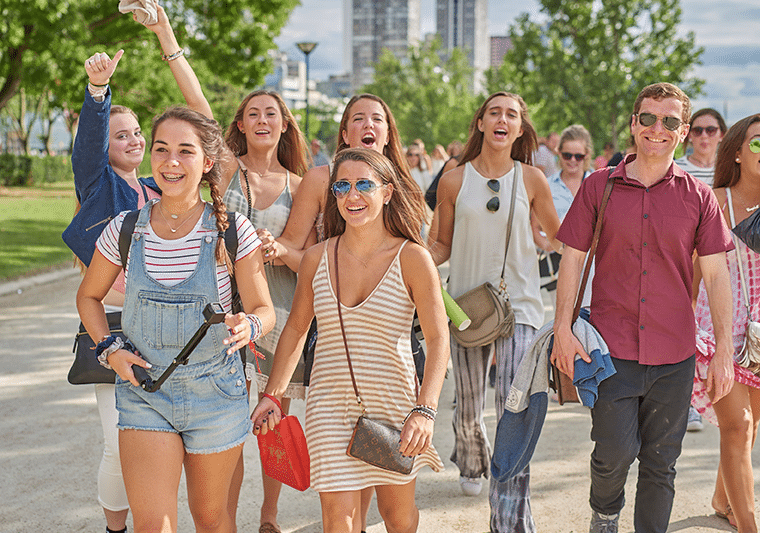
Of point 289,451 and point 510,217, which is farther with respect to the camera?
point 510,217

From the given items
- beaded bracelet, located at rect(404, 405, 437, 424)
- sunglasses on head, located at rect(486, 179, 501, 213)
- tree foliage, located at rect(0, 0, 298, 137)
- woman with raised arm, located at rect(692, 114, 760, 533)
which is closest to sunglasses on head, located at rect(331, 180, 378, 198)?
beaded bracelet, located at rect(404, 405, 437, 424)

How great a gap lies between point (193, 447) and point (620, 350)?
72.0 inches

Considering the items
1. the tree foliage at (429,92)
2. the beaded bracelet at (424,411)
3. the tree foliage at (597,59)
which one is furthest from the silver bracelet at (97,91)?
the tree foliage at (429,92)

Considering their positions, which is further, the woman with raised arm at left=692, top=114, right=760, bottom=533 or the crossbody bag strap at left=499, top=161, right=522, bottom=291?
the crossbody bag strap at left=499, top=161, right=522, bottom=291

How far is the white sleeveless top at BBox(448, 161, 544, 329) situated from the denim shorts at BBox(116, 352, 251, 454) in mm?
1881

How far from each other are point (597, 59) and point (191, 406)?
112 ft

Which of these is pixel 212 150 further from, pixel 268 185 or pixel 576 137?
pixel 576 137

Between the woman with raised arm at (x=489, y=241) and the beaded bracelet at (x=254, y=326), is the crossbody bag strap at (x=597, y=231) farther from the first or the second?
the beaded bracelet at (x=254, y=326)

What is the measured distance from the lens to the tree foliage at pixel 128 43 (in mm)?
15281

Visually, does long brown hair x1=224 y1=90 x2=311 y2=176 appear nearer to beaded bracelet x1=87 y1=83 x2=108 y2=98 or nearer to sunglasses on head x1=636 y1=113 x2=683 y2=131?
beaded bracelet x1=87 y1=83 x2=108 y2=98

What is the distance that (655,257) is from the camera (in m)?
3.31

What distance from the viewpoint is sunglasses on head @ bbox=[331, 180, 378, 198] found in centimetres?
304

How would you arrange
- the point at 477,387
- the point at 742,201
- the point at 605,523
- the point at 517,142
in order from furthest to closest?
the point at 517,142, the point at 477,387, the point at 742,201, the point at 605,523

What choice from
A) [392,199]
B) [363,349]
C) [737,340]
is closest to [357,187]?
[392,199]
